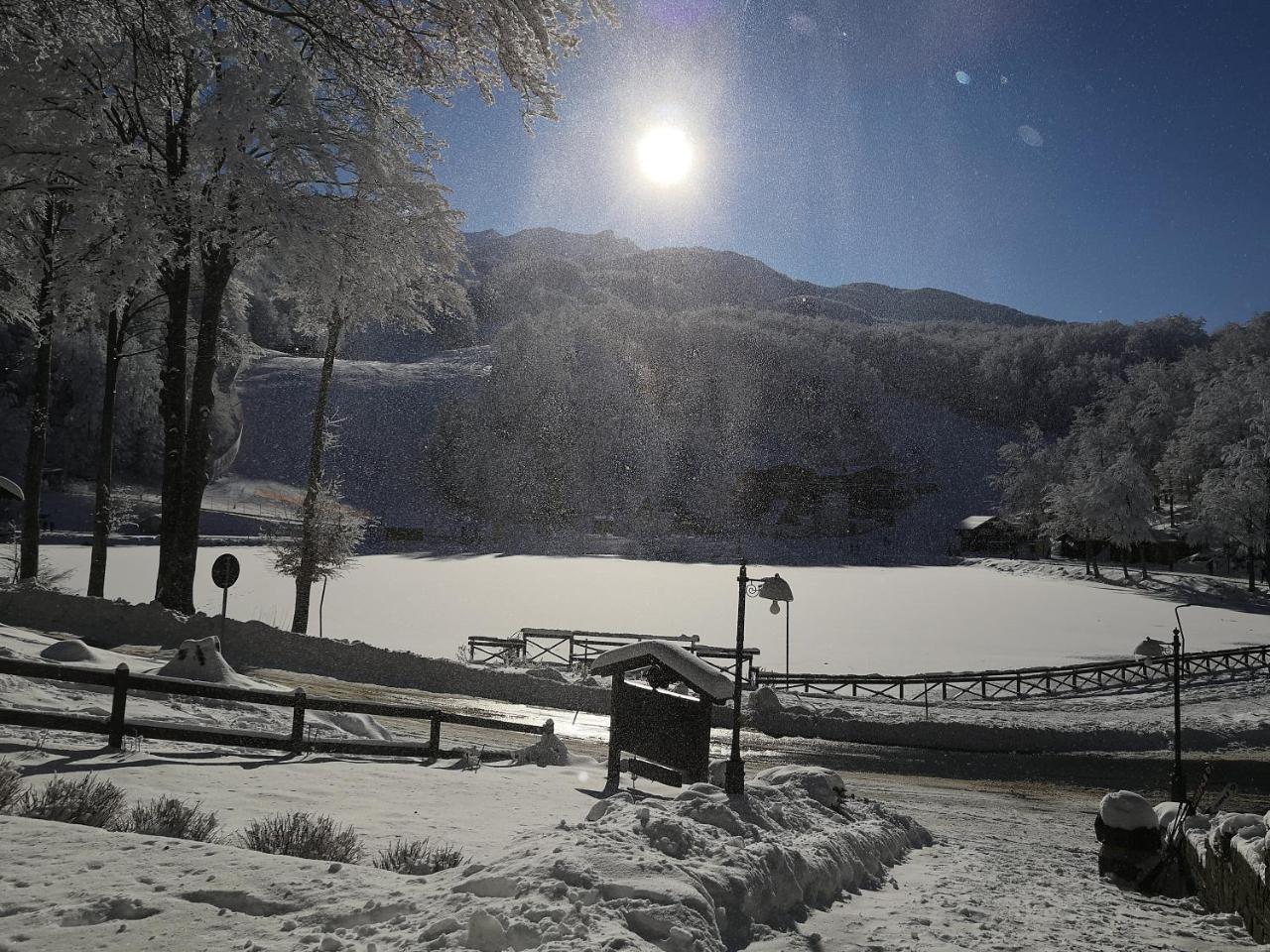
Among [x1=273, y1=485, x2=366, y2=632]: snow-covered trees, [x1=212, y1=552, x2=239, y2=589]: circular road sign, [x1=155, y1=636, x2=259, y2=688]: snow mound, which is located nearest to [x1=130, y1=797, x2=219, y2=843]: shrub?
[x1=155, y1=636, x2=259, y2=688]: snow mound

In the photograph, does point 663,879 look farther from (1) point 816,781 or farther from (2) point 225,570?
(2) point 225,570

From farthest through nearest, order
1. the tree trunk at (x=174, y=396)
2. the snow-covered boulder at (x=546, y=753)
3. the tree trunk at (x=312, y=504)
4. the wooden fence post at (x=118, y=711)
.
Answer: the tree trunk at (x=312, y=504) → the tree trunk at (x=174, y=396) → the snow-covered boulder at (x=546, y=753) → the wooden fence post at (x=118, y=711)

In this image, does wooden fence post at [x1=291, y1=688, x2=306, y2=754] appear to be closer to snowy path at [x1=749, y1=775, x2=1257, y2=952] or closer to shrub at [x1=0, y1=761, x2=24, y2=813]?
shrub at [x1=0, y1=761, x2=24, y2=813]

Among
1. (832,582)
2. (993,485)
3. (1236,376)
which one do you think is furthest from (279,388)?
(1236,376)

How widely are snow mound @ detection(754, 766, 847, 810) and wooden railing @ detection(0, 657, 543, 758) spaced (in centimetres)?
472

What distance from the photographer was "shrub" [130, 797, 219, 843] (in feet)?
17.7

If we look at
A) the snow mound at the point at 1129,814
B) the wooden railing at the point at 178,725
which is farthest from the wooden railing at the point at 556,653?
the snow mound at the point at 1129,814

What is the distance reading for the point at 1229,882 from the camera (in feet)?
23.1

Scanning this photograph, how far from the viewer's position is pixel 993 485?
4144 inches

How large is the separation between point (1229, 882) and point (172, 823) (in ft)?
29.1

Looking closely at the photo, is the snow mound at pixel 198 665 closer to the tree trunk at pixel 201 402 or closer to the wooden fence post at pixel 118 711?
the wooden fence post at pixel 118 711

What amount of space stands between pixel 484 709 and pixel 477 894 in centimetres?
1410

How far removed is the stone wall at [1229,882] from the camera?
611cm

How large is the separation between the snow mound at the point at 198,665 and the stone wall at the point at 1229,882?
1177cm
